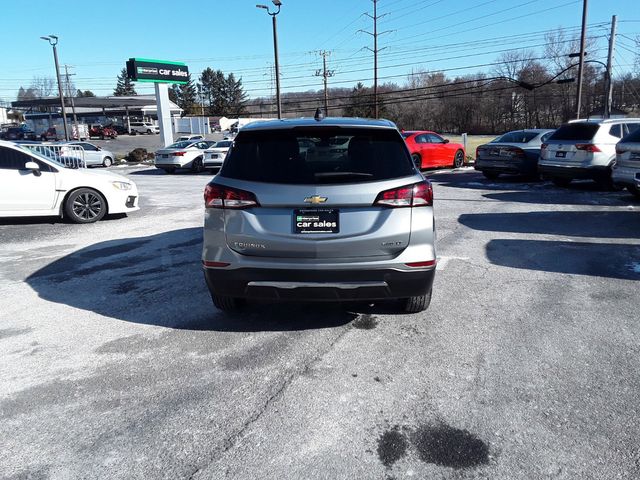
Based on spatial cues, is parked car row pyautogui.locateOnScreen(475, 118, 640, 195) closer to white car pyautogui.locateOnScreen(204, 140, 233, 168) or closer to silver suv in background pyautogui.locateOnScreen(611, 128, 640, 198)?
silver suv in background pyautogui.locateOnScreen(611, 128, 640, 198)

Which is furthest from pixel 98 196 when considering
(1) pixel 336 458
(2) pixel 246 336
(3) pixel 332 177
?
(1) pixel 336 458

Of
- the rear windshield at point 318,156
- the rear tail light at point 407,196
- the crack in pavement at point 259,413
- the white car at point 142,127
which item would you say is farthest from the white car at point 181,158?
the white car at point 142,127

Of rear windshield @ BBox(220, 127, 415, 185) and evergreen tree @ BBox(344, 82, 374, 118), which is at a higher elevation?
evergreen tree @ BBox(344, 82, 374, 118)

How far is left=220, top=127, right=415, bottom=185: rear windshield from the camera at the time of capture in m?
3.52

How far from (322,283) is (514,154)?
12.0 metres

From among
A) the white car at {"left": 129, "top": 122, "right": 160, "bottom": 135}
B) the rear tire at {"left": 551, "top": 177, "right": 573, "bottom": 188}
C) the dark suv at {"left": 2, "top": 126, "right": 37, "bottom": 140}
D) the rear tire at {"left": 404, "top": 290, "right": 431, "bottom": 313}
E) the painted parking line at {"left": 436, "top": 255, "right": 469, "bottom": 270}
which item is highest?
the white car at {"left": 129, "top": 122, "right": 160, "bottom": 135}

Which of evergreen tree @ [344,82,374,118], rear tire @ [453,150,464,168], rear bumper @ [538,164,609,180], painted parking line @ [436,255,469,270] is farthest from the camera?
evergreen tree @ [344,82,374,118]

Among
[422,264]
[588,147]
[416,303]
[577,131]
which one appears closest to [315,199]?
[422,264]

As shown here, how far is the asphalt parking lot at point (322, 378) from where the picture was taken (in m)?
2.46

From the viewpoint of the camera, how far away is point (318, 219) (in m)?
3.42

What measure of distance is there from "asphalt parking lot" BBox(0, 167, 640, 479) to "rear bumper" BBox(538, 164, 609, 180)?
20.1ft

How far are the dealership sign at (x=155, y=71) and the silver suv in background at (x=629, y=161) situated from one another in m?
27.2

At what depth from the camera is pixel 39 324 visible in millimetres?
4242

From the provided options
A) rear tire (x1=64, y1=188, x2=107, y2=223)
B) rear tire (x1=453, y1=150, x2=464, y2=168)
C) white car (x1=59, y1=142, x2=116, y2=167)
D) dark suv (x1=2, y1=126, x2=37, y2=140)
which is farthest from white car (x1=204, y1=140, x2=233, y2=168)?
dark suv (x1=2, y1=126, x2=37, y2=140)
